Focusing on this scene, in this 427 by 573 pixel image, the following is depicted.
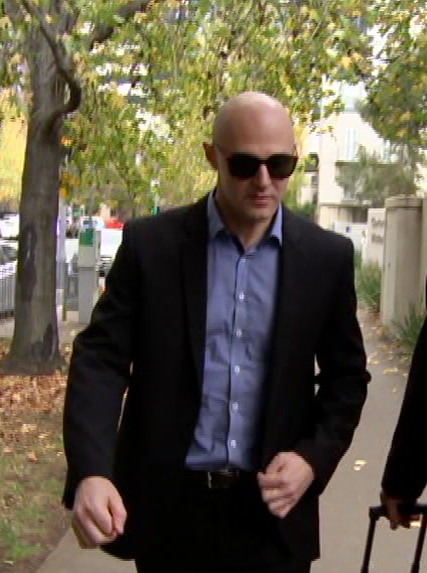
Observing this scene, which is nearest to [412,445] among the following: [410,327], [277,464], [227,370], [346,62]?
[277,464]

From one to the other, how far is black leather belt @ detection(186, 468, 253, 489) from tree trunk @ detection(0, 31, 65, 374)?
864cm

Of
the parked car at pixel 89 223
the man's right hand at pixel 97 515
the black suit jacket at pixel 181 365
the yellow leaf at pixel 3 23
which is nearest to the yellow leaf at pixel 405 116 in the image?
the yellow leaf at pixel 3 23

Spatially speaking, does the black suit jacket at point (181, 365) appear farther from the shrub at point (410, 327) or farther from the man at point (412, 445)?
the shrub at point (410, 327)

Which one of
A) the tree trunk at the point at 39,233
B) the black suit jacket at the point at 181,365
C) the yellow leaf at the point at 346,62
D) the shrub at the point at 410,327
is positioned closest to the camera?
the black suit jacket at the point at 181,365

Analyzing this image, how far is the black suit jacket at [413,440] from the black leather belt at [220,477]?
1.56 feet

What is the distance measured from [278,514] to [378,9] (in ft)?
28.5

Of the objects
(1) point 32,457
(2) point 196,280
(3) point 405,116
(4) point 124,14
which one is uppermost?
(4) point 124,14

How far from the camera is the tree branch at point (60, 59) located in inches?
320

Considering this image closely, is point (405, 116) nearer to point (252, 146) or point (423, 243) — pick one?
point (423, 243)

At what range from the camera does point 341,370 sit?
2566 millimetres

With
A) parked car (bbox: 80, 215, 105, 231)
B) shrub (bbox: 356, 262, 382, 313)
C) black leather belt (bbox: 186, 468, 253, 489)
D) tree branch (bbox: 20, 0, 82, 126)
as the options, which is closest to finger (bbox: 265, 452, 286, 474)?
black leather belt (bbox: 186, 468, 253, 489)

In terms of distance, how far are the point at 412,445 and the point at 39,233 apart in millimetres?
8914

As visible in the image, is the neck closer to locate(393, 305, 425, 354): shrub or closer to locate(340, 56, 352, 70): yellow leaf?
locate(340, 56, 352, 70): yellow leaf

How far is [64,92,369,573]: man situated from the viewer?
8.03 feet
